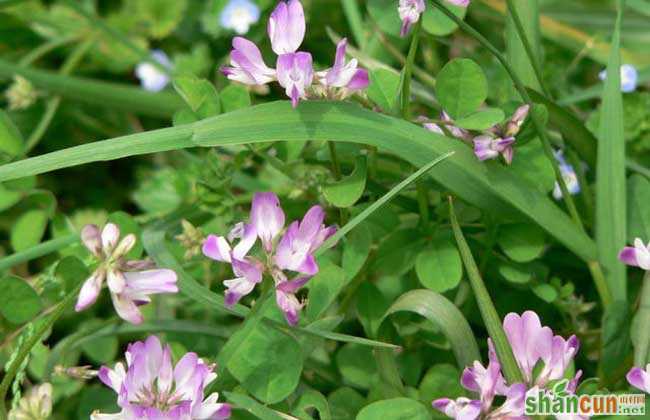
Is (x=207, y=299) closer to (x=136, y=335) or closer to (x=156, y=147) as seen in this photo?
(x=156, y=147)

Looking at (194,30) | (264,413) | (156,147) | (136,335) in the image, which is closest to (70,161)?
(156,147)

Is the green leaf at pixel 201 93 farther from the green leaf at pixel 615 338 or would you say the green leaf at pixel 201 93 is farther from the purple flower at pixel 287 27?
the green leaf at pixel 615 338

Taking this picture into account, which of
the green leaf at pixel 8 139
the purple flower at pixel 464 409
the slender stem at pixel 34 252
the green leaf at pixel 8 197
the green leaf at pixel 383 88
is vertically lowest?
the purple flower at pixel 464 409

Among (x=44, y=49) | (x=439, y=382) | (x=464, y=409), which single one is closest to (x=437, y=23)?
(x=439, y=382)

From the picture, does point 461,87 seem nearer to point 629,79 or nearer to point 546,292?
point 546,292

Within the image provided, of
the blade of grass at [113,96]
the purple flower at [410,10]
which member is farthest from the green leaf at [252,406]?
the blade of grass at [113,96]

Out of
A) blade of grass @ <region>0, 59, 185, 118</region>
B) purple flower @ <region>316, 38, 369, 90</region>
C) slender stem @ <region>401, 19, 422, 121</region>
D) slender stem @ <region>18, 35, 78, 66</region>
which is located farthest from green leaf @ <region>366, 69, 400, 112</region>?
slender stem @ <region>18, 35, 78, 66</region>
